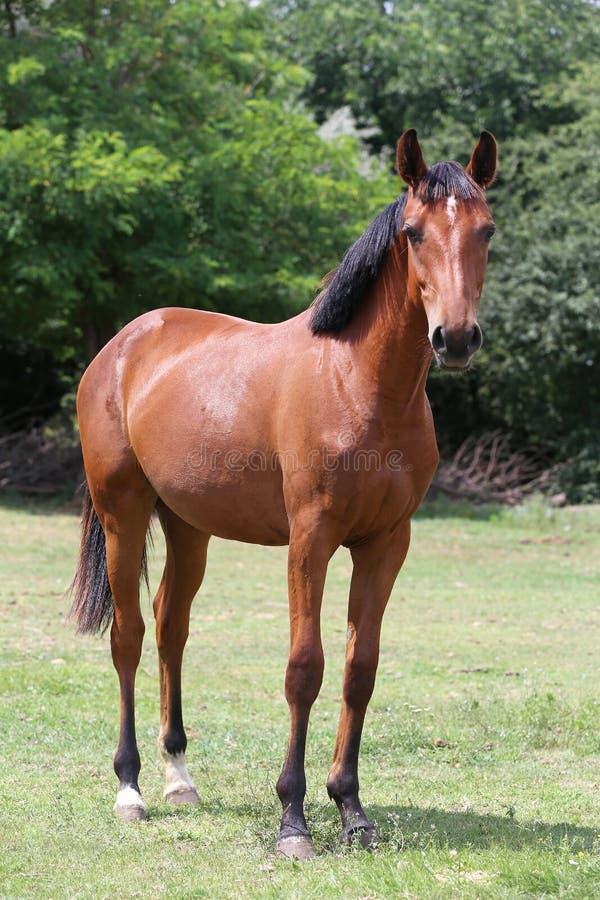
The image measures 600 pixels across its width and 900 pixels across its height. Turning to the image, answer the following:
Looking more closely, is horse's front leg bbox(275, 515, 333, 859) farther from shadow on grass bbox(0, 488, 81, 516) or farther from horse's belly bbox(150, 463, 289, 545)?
shadow on grass bbox(0, 488, 81, 516)

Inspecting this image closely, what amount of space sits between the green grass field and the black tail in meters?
0.72

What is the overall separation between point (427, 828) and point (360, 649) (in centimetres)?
78

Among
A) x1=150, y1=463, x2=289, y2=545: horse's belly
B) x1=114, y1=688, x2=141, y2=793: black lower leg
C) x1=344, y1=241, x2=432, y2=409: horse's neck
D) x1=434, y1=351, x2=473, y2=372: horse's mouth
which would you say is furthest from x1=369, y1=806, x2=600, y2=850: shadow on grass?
x1=434, y1=351, x2=473, y2=372: horse's mouth

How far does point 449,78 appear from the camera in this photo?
22375mm

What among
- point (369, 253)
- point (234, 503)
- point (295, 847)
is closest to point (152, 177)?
point (234, 503)

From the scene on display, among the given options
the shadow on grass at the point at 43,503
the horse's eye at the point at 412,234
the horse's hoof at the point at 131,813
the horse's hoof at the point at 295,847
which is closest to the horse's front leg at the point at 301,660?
the horse's hoof at the point at 295,847

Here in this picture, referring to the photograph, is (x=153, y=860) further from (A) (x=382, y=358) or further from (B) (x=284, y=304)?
(B) (x=284, y=304)

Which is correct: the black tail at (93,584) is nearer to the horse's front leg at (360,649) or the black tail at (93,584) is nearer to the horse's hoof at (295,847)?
the horse's front leg at (360,649)

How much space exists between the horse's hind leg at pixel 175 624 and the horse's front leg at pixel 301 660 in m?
0.94

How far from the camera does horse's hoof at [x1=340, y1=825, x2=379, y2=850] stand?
3.83 meters

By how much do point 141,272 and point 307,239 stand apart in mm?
2747

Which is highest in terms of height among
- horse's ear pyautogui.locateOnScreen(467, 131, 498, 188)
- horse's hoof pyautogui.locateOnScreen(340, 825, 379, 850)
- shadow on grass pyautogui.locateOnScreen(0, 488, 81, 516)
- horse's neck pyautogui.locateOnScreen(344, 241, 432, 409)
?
horse's ear pyautogui.locateOnScreen(467, 131, 498, 188)

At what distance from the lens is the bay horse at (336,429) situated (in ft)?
11.8

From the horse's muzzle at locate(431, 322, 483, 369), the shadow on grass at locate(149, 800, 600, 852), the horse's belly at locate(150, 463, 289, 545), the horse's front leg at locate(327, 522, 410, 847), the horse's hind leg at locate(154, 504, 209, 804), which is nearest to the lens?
the horse's muzzle at locate(431, 322, 483, 369)
